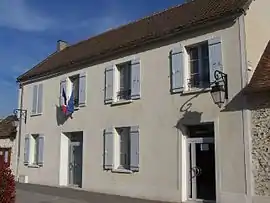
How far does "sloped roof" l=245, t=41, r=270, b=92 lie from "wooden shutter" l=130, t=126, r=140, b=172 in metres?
4.70

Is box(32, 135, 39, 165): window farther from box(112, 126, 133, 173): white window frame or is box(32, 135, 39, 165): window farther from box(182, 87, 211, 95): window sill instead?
box(182, 87, 211, 95): window sill

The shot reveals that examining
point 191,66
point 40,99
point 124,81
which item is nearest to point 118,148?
point 124,81

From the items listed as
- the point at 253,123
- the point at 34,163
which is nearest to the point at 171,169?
the point at 253,123

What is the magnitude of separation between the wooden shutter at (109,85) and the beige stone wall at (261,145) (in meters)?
6.14

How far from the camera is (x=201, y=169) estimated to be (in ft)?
39.9

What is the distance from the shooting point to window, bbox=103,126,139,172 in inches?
570

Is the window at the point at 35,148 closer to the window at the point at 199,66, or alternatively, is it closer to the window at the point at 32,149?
the window at the point at 32,149

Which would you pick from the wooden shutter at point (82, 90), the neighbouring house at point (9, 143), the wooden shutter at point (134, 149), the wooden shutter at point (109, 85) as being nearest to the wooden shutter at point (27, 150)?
the neighbouring house at point (9, 143)

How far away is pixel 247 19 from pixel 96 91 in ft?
23.1

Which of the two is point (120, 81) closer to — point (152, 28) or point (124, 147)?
point (152, 28)

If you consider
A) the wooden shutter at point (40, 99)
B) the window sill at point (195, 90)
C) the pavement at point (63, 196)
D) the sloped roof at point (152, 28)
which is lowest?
the pavement at point (63, 196)

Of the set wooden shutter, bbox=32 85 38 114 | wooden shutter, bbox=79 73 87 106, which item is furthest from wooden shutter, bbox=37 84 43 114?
wooden shutter, bbox=79 73 87 106

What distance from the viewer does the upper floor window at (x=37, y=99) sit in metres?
19.3

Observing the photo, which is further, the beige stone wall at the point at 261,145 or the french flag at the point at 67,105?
the french flag at the point at 67,105
